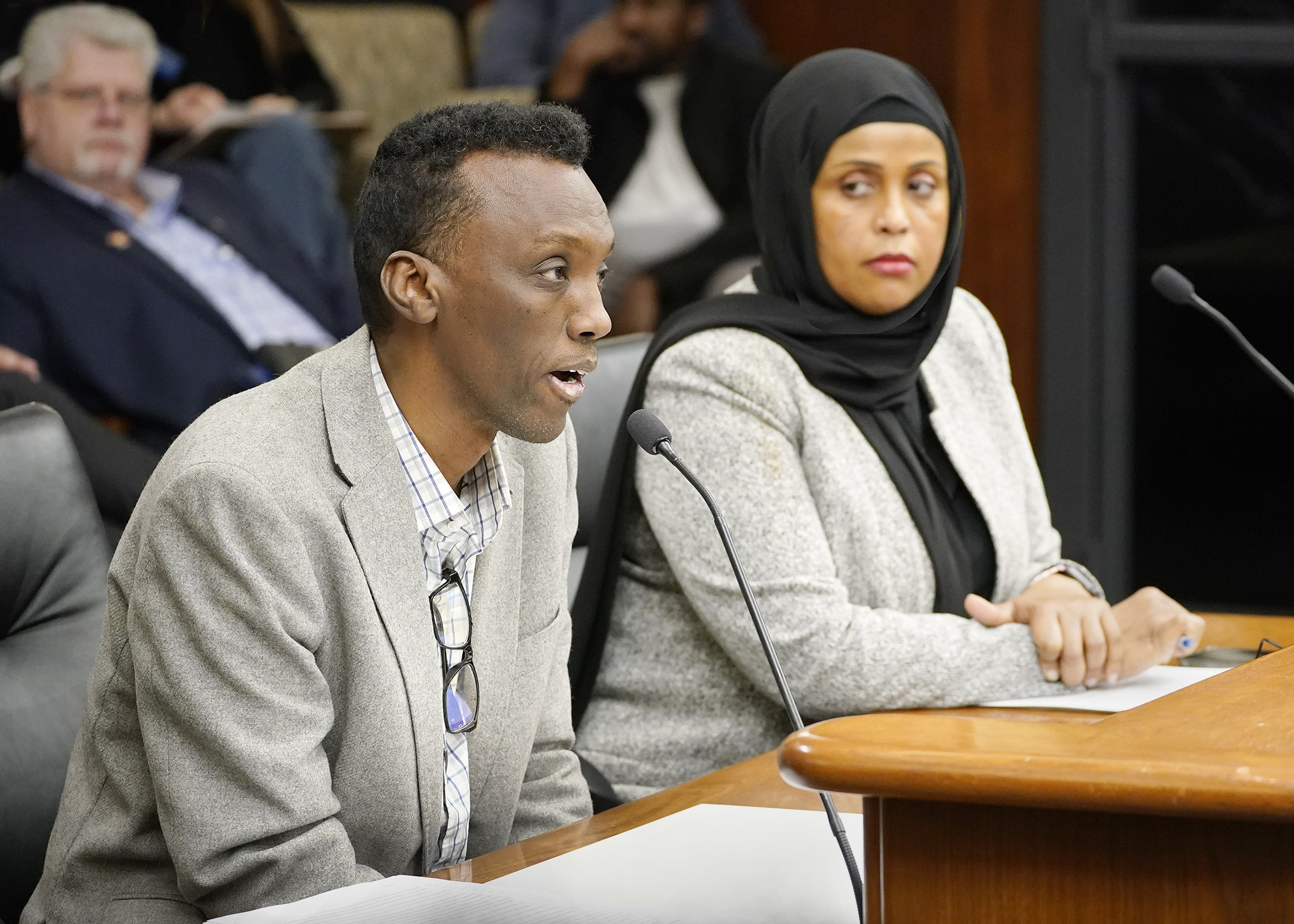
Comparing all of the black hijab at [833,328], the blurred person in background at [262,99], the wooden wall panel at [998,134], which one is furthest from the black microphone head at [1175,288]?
the wooden wall panel at [998,134]

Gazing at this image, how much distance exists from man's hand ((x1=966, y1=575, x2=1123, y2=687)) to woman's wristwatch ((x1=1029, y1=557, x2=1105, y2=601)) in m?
0.18

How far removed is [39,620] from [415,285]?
0.49 meters

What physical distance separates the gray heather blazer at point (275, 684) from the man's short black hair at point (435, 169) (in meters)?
0.08

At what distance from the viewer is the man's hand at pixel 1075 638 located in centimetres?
144

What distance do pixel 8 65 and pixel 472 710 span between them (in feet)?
7.51

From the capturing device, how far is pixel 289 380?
3.76 feet

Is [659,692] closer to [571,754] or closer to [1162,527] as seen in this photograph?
[571,754]

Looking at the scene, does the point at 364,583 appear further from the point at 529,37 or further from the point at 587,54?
the point at 529,37

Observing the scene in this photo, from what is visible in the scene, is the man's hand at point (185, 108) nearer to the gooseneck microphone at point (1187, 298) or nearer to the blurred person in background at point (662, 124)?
the blurred person in background at point (662, 124)

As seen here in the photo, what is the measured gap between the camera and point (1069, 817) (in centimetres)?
73

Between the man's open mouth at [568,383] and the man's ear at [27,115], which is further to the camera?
the man's ear at [27,115]

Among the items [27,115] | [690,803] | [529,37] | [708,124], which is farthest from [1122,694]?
[529,37]

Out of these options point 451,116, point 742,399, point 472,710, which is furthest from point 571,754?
point 451,116

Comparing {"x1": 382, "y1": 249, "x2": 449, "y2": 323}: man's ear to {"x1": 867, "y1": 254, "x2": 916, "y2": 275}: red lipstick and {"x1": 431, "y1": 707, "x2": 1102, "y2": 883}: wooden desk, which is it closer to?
{"x1": 431, "y1": 707, "x2": 1102, "y2": 883}: wooden desk
